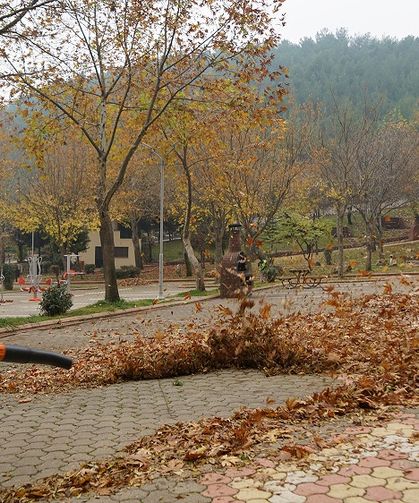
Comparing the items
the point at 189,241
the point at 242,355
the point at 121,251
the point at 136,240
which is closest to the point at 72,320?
the point at 242,355

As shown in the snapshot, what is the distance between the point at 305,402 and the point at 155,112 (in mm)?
14834

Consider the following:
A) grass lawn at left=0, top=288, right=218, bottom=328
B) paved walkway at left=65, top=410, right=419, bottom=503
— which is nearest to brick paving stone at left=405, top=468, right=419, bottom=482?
paved walkway at left=65, top=410, right=419, bottom=503

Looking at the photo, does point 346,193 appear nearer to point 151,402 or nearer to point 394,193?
point 394,193

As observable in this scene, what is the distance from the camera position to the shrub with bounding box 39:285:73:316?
16.2m

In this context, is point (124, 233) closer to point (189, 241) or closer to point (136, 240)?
point (136, 240)

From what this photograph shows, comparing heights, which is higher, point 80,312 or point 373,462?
point 373,462

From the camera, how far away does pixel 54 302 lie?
53.3ft

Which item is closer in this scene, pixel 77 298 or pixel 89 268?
pixel 77 298

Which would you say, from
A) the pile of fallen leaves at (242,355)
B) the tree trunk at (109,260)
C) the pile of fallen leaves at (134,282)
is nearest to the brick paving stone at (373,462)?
the pile of fallen leaves at (242,355)

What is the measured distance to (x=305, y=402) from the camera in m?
5.24

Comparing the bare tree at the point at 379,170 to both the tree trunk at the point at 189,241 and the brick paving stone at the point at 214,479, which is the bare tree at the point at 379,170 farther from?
the brick paving stone at the point at 214,479

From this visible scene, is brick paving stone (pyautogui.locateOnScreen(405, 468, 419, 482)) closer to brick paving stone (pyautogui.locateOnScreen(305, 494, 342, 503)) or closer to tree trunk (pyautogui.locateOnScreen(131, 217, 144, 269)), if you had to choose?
brick paving stone (pyautogui.locateOnScreen(305, 494, 342, 503))

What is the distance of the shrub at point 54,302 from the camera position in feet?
53.3

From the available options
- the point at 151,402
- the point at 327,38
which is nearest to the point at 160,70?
the point at 151,402
